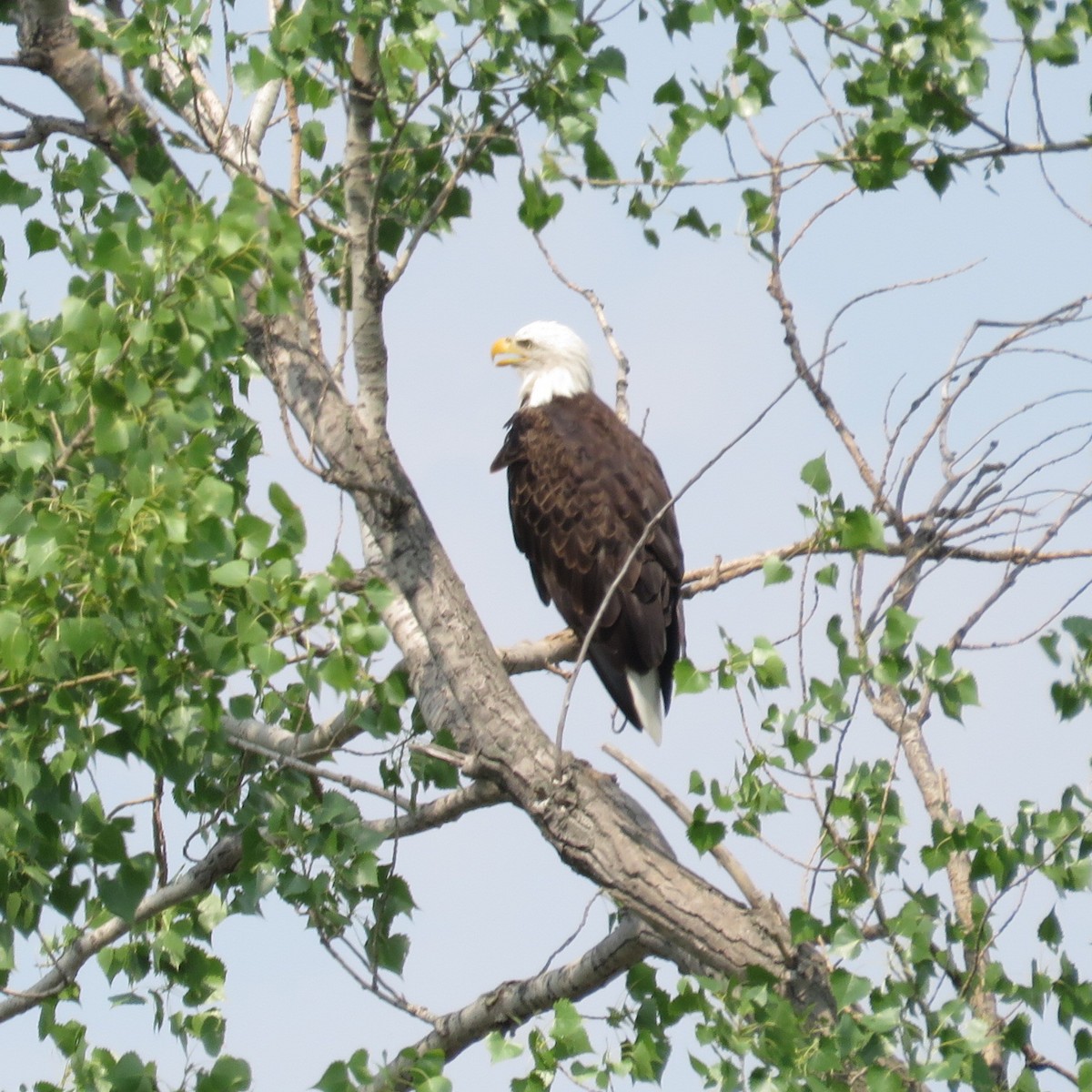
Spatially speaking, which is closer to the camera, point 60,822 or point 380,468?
point 60,822

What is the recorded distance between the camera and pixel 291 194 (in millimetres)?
4402

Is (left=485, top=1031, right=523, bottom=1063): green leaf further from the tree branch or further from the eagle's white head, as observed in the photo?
the eagle's white head

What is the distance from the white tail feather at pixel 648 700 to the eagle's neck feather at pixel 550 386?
4.46ft

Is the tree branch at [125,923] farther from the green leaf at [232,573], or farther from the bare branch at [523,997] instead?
the green leaf at [232,573]

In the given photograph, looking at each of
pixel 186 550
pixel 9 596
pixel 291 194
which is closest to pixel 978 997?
pixel 186 550

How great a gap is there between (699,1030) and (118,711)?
1.20 m

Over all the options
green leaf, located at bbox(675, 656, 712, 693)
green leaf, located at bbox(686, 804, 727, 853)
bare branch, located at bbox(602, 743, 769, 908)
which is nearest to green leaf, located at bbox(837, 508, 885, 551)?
green leaf, located at bbox(675, 656, 712, 693)

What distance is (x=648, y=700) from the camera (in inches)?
241

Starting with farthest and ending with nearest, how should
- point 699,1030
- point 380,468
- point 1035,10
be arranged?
point 380,468 < point 1035,10 < point 699,1030

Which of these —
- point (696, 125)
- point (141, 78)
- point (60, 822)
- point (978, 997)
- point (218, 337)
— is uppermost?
point (141, 78)

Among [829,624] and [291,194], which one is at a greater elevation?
[291,194]

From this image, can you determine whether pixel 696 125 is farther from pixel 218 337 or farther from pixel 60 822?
pixel 60 822

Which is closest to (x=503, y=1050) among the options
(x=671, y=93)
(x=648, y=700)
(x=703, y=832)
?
(x=703, y=832)

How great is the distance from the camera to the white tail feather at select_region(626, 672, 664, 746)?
239 inches
